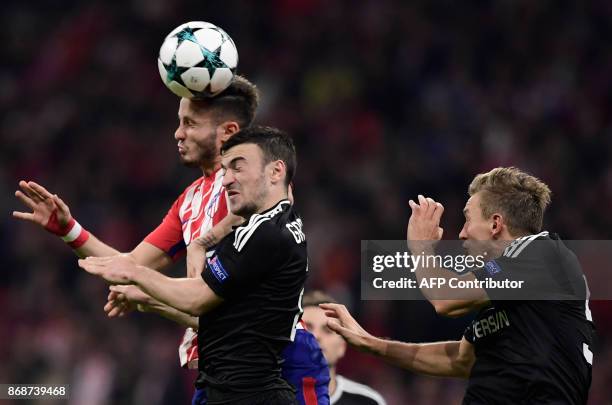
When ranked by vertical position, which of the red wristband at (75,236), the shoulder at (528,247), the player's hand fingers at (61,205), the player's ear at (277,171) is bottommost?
the shoulder at (528,247)

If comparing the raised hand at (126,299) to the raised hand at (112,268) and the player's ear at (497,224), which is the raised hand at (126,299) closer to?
the raised hand at (112,268)

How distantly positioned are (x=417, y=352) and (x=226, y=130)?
4.96 ft

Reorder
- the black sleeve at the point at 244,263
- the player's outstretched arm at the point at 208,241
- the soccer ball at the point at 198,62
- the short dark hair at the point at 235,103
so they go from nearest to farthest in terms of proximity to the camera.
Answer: the black sleeve at the point at 244,263 → the player's outstretched arm at the point at 208,241 → the soccer ball at the point at 198,62 → the short dark hair at the point at 235,103

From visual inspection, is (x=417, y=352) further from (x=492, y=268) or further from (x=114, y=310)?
(x=114, y=310)

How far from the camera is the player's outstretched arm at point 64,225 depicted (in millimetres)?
5732

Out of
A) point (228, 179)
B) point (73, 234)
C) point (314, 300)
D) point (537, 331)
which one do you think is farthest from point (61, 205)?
point (537, 331)

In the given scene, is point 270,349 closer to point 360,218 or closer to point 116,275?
point 116,275

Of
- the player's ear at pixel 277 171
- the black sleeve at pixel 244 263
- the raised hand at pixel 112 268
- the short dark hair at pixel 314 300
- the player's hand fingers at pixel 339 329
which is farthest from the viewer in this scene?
the short dark hair at pixel 314 300

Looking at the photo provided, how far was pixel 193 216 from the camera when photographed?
5.62 m

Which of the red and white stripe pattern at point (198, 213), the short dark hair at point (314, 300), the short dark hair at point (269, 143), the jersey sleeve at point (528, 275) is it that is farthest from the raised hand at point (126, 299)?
the short dark hair at point (314, 300)

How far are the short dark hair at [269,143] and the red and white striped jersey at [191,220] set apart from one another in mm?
475

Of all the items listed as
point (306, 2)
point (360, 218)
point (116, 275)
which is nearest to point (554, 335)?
point (116, 275)

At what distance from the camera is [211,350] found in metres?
4.75

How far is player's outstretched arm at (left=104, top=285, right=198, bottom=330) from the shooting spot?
480cm
